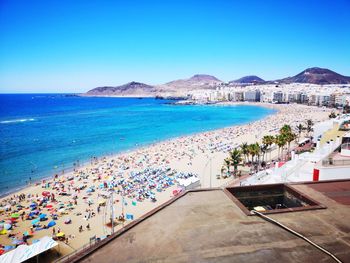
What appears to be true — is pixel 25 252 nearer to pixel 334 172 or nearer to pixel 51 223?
pixel 51 223

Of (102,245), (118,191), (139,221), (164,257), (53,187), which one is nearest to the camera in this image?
(164,257)

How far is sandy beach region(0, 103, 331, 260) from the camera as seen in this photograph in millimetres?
19453

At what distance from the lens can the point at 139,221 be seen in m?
8.19

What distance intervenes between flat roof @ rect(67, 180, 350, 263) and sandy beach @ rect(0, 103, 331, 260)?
11.3 meters

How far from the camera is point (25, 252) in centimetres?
1416

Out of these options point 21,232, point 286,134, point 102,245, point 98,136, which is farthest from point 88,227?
point 98,136

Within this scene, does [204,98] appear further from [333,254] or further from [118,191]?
[333,254]

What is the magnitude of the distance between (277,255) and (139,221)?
4.04 meters

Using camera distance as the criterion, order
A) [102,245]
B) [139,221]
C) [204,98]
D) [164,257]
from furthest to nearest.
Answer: [204,98] < [139,221] < [102,245] < [164,257]

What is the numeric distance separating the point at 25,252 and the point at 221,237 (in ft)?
39.8

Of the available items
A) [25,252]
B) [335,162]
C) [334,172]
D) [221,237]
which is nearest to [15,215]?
[25,252]

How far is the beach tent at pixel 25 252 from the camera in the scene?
13641 mm

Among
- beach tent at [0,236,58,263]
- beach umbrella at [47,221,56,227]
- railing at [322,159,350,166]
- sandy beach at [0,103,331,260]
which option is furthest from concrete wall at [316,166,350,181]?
beach umbrella at [47,221,56,227]

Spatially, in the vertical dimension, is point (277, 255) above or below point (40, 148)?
above
